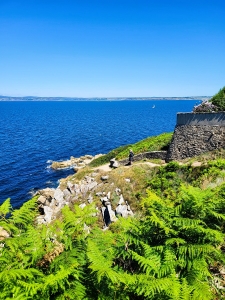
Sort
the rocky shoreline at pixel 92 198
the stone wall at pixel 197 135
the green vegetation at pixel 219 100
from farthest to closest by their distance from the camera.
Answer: the green vegetation at pixel 219 100 < the stone wall at pixel 197 135 < the rocky shoreline at pixel 92 198

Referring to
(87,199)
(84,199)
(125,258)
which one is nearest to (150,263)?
(125,258)

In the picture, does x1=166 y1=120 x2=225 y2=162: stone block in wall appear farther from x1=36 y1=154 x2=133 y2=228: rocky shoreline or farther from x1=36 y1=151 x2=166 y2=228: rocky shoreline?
x1=36 y1=154 x2=133 y2=228: rocky shoreline

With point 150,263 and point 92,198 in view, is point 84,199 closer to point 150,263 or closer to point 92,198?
point 92,198

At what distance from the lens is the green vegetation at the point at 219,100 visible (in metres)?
25.1

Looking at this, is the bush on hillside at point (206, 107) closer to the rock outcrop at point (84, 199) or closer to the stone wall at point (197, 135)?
the stone wall at point (197, 135)

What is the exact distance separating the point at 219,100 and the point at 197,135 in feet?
14.1

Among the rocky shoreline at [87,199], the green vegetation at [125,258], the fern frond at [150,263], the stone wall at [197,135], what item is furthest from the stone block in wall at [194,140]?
the fern frond at [150,263]

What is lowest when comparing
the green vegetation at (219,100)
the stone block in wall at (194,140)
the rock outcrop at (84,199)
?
the rock outcrop at (84,199)

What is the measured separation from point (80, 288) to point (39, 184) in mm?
36703

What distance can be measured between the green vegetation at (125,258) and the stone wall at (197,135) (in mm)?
17619

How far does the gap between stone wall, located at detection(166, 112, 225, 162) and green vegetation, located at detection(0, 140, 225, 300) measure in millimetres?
17619

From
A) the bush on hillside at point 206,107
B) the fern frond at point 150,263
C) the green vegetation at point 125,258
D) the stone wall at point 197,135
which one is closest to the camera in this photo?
the green vegetation at point 125,258

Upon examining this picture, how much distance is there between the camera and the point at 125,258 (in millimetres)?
5828

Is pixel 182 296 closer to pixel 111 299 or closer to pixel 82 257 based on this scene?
pixel 111 299
